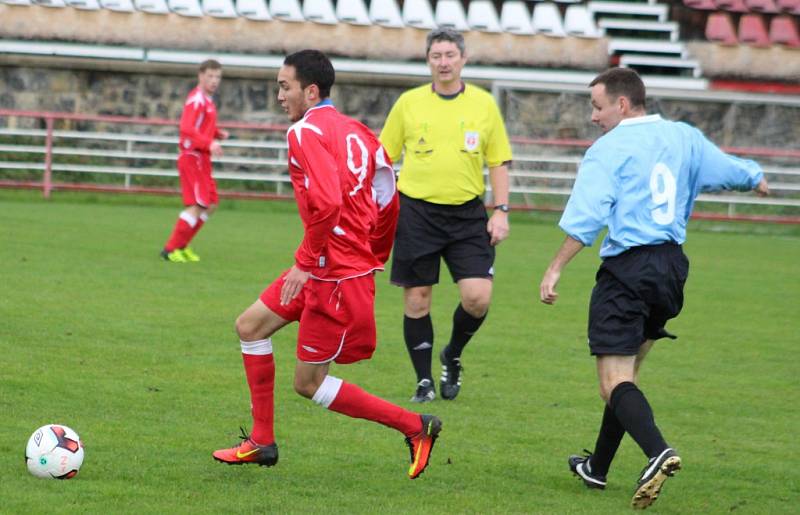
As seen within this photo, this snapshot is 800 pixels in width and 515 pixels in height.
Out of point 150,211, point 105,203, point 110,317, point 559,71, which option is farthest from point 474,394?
point 559,71

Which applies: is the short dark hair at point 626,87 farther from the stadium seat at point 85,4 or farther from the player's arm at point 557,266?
the stadium seat at point 85,4

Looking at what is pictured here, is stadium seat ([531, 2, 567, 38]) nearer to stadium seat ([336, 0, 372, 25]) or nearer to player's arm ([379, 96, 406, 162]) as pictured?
stadium seat ([336, 0, 372, 25])

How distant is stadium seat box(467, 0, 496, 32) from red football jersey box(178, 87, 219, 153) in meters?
12.9

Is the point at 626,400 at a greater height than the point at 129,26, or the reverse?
the point at 129,26

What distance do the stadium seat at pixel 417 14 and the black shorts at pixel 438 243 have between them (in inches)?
734

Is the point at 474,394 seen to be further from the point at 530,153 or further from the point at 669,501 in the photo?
the point at 530,153

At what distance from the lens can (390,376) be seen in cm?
865

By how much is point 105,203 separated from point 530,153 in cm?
752

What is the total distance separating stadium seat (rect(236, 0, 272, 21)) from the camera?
2592 centimetres

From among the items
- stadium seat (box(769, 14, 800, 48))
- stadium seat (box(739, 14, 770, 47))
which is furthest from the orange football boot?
stadium seat (box(769, 14, 800, 48))

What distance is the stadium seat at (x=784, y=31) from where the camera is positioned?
2734 cm

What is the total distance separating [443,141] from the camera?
8.03m

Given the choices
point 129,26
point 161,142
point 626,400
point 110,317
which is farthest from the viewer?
point 129,26

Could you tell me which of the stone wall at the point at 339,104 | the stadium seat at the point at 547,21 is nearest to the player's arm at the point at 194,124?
the stone wall at the point at 339,104
